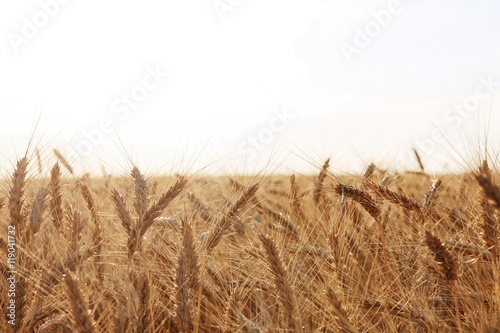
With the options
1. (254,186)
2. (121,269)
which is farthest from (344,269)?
(121,269)

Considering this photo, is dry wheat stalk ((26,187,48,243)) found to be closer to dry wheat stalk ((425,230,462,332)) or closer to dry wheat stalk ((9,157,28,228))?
dry wheat stalk ((9,157,28,228))

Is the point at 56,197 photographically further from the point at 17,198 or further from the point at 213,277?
the point at 213,277

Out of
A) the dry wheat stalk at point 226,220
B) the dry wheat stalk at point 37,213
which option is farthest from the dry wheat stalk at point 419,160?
the dry wheat stalk at point 37,213

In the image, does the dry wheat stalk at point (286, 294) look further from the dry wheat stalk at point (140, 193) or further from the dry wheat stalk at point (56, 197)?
the dry wheat stalk at point (56, 197)

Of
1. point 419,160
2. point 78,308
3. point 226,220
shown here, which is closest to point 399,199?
point 226,220

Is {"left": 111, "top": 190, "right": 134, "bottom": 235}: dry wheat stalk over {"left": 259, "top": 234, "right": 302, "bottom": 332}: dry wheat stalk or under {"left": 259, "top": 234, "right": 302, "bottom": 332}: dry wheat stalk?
over

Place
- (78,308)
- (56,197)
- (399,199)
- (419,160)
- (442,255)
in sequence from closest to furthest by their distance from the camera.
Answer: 1. (78,308)
2. (442,255)
3. (399,199)
4. (56,197)
5. (419,160)

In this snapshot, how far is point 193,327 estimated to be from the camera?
154cm

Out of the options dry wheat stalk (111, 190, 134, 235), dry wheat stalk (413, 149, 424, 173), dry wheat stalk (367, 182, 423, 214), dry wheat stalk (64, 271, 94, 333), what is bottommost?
dry wheat stalk (413, 149, 424, 173)

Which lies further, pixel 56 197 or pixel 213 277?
pixel 56 197

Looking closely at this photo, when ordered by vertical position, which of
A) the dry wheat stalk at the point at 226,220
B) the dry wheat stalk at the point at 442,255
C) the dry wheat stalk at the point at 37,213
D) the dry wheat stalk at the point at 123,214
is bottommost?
the dry wheat stalk at the point at 442,255

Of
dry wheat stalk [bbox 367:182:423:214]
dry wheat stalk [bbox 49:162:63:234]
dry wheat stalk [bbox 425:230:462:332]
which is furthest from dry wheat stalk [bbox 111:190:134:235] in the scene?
dry wheat stalk [bbox 425:230:462:332]

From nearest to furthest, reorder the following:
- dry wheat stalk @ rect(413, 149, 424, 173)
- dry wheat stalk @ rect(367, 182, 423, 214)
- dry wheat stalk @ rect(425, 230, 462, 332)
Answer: dry wheat stalk @ rect(425, 230, 462, 332), dry wheat stalk @ rect(367, 182, 423, 214), dry wheat stalk @ rect(413, 149, 424, 173)

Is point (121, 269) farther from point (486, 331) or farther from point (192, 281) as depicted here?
point (486, 331)
